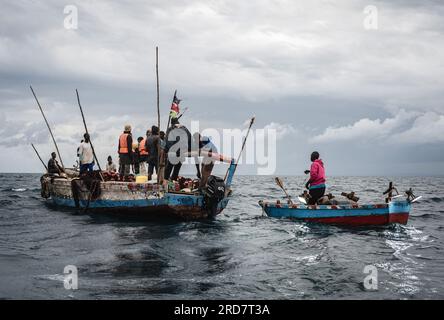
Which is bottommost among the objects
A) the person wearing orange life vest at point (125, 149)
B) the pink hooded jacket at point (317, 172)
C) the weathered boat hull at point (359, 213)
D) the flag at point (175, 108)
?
the weathered boat hull at point (359, 213)

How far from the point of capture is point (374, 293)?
7.92m

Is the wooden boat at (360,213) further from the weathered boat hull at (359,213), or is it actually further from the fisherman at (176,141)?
the fisherman at (176,141)

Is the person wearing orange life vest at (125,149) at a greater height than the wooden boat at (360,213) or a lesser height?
greater

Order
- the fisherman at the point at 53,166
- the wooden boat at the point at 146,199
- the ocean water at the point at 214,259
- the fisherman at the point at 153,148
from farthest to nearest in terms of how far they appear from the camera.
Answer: the fisherman at the point at 53,166 < the fisherman at the point at 153,148 < the wooden boat at the point at 146,199 < the ocean water at the point at 214,259

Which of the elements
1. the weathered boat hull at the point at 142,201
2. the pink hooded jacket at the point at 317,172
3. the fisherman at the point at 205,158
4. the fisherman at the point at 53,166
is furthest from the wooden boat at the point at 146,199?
the fisherman at the point at 53,166

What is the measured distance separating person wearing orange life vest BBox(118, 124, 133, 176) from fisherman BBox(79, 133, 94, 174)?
1357 mm

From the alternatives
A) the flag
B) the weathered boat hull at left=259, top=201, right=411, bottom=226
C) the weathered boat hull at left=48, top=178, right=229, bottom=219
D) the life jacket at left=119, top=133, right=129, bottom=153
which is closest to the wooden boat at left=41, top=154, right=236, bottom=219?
the weathered boat hull at left=48, top=178, right=229, bottom=219

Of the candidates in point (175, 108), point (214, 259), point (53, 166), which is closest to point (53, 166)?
point (53, 166)

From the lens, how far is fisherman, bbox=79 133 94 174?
17719 mm

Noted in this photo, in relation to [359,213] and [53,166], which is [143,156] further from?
[359,213]

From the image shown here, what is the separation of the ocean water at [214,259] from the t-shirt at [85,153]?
2.57 m

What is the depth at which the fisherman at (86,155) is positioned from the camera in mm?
17719

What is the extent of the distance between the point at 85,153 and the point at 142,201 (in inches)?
161

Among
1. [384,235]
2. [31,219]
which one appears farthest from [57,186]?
[384,235]
